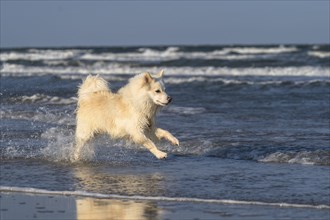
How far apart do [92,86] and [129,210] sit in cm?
346

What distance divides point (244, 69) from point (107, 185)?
24627 millimetres

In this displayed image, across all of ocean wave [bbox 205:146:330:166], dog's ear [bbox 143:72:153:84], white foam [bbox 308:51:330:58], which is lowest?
white foam [bbox 308:51:330:58]

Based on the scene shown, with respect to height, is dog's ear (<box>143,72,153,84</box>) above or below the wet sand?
above

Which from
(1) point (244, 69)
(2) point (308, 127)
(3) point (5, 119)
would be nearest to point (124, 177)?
(2) point (308, 127)

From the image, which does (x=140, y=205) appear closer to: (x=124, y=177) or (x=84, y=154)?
(x=124, y=177)

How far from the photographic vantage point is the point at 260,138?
1101 centimetres

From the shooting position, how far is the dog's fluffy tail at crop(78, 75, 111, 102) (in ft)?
32.1

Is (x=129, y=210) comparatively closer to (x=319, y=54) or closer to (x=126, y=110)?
(x=126, y=110)

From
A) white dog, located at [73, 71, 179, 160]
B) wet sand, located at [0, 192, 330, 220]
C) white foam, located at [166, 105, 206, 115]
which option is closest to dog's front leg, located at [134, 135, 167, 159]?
white dog, located at [73, 71, 179, 160]

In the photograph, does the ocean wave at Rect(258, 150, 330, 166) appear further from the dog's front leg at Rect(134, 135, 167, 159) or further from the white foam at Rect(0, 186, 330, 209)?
the white foam at Rect(0, 186, 330, 209)

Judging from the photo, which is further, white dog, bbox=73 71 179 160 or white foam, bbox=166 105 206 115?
white foam, bbox=166 105 206 115

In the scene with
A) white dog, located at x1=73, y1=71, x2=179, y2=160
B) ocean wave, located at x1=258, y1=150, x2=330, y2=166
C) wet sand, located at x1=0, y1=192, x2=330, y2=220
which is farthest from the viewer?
ocean wave, located at x1=258, y1=150, x2=330, y2=166

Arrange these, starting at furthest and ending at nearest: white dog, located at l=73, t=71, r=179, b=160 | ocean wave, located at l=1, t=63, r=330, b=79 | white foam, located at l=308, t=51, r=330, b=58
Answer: white foam, located at l=308, t=51, r=330, b=58
ocean wave, located at l=1, t=63, r=330, b=79
white dog, located at l=73, t=71, r=179, b=160

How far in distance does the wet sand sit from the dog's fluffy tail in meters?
2.79
